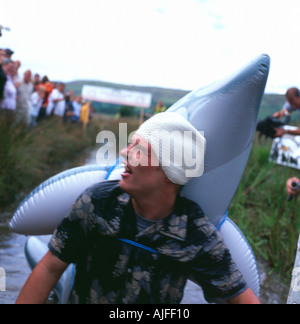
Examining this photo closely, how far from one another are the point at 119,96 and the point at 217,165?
146 feet

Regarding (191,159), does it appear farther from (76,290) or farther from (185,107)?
(76,290)

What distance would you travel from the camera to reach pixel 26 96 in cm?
777

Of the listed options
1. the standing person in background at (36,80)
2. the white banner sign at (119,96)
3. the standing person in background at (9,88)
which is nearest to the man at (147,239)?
the standing person in background at (9,88)

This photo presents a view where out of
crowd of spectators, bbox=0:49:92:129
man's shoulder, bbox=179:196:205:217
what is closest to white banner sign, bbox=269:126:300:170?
crowd of spectators, bbox=0:49:92:129

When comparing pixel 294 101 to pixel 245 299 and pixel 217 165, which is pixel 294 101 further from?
pixel 245 299

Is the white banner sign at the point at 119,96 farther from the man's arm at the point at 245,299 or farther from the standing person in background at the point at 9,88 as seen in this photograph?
the man's arm at the point at 245,299

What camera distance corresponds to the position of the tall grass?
3982 mm

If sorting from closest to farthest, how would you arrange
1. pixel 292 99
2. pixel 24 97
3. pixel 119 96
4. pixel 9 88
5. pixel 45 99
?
pixel 292 99
pixel 9 88
pixel 24 97
pixel 45 99
pixel 119 96

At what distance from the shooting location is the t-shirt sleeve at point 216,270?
168 cm

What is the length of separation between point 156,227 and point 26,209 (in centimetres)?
84

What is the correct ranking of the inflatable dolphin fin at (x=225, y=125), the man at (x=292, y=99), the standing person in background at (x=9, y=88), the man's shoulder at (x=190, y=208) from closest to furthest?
the man's shoulder at (x=190, y=208) → the inflatable dolphin fin at (x=225, y=125) → the man at (x=292, y=99) → the standing person in background at (x=9, y=88)

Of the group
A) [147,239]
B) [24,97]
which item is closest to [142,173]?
[147,239]

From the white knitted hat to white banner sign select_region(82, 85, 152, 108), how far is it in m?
39.7

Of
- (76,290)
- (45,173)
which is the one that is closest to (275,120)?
(76,290)
